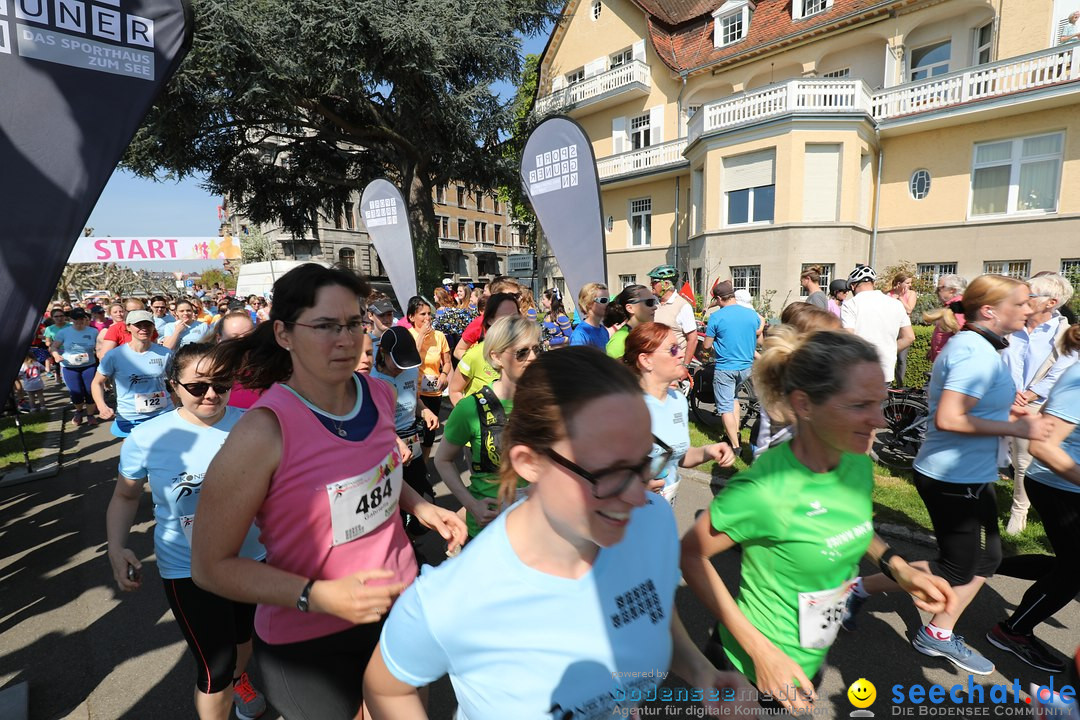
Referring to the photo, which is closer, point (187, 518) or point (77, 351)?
point (187, 518)

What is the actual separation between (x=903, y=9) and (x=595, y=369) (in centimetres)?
2175

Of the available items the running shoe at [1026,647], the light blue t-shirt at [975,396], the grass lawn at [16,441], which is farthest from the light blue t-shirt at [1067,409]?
the grass lawn at [16,441]

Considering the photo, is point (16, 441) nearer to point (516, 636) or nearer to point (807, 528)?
point (516, 636)

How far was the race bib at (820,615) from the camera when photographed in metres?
1.72

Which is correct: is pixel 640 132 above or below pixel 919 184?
above

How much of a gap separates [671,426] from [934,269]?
59.2 ft

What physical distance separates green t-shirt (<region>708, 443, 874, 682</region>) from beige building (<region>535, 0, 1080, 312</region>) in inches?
637

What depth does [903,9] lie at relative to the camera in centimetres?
1605

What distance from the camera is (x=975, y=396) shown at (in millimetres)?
2613

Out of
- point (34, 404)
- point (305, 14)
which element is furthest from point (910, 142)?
point (34, 404)

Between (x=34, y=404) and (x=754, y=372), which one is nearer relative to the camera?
(x=754, y=372)

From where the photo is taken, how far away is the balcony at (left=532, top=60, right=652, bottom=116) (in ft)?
71.6

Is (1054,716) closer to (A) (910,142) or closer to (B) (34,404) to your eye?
(B) (34,404)

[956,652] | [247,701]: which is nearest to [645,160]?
[956,652]
